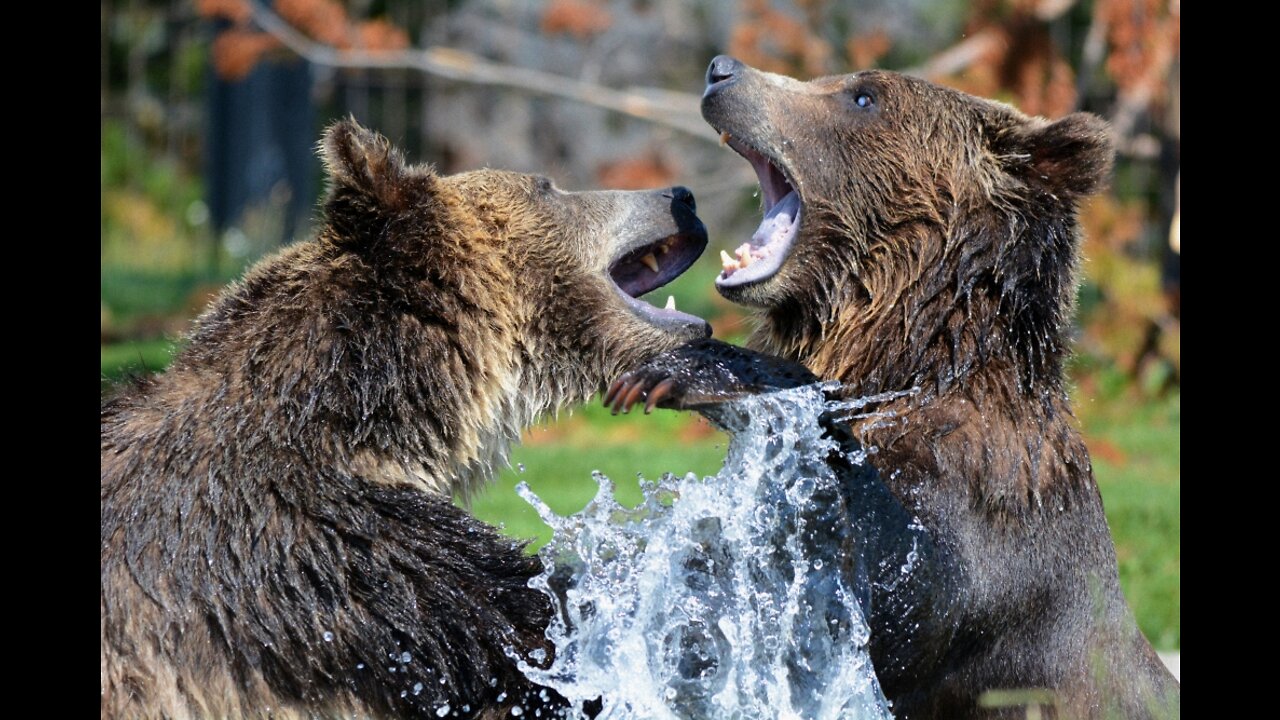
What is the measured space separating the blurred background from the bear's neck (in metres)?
1.31

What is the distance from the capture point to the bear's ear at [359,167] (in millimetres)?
4109

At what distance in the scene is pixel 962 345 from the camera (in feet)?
13.7

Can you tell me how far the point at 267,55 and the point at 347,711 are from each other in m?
8.82

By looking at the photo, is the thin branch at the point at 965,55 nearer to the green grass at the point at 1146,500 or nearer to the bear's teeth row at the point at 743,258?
the green grass at the point at 1146,500

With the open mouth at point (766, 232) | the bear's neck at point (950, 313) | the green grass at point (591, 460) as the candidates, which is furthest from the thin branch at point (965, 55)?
the bear's neck at point (950, 313)

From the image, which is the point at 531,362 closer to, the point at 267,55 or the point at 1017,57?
the point at 1017,57

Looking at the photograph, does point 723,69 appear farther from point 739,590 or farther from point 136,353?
point 136,353

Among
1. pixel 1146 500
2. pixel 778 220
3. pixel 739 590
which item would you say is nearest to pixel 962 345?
pixel 778 220

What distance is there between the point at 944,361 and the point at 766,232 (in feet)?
2.37

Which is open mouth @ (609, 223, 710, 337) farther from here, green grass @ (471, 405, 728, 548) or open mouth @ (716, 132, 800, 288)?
green grass @ (471, 405, 728, 548)

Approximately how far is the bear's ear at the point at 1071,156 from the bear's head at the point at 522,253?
100 centimetres

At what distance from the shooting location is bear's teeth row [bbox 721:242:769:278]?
441 cm

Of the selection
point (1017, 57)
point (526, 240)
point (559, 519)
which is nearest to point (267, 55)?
point (1017, 57)

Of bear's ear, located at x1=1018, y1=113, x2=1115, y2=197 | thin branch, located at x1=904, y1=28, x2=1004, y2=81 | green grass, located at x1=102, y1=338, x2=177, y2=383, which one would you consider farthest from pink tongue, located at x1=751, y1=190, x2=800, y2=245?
thin branch, located at x1=904, y1=28, x2=1004, y2=81
